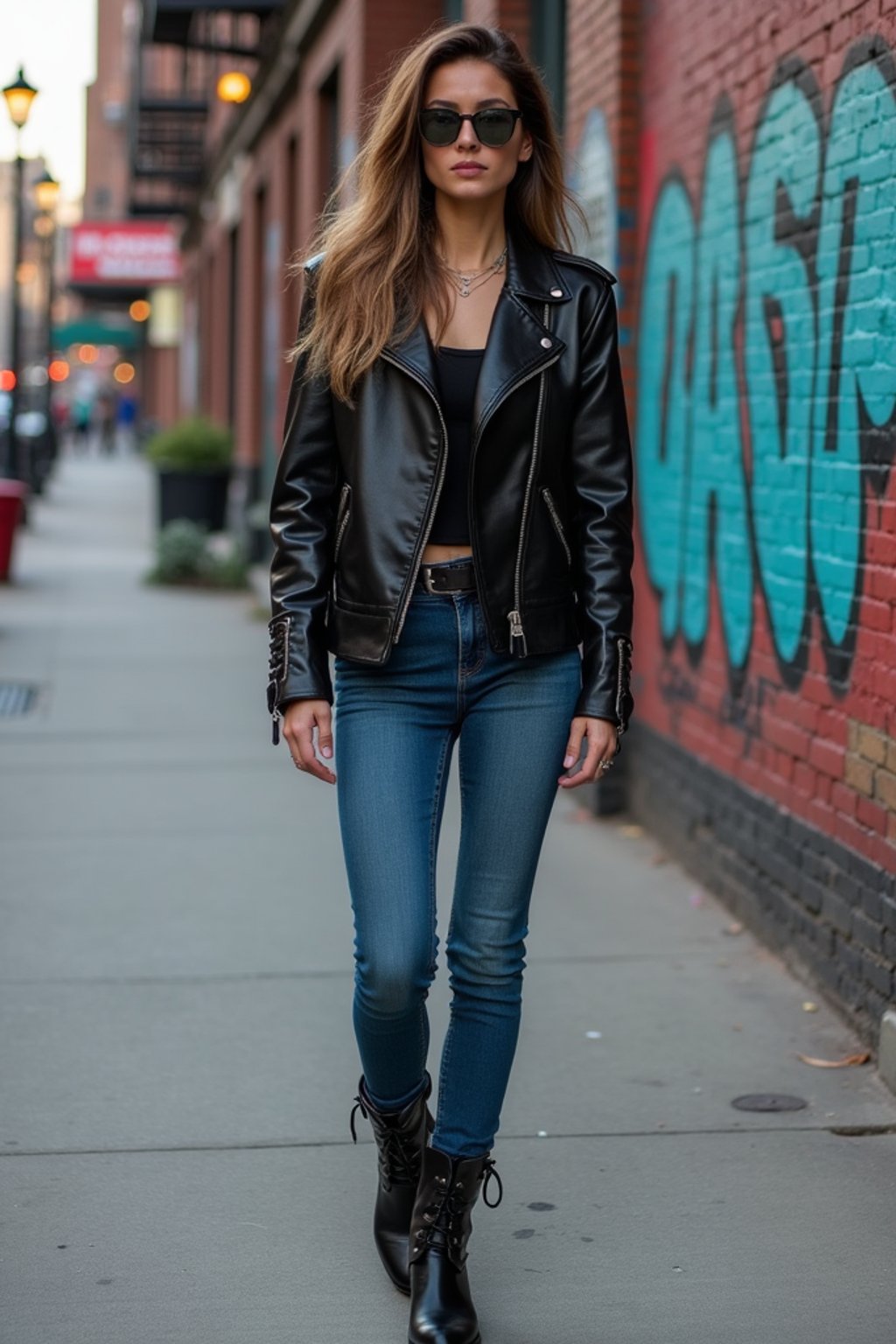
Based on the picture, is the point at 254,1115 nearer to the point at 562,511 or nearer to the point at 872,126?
the point at 562,511

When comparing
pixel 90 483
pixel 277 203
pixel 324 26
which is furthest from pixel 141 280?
pixel 324 26

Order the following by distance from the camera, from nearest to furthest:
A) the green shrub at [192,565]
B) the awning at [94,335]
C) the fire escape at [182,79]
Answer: the green shrub at [192,565] < the fire escape at [182,79] < the awning at [94,335]

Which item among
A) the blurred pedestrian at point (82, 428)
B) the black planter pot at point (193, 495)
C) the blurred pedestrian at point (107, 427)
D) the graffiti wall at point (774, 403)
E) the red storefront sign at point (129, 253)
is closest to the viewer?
the graffiti wall at point (774, 403)

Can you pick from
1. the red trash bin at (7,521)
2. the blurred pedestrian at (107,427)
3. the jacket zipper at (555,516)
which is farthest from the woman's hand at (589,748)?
the blurred pedestrian at (107,427)

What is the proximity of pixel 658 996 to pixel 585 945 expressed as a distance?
515 mm

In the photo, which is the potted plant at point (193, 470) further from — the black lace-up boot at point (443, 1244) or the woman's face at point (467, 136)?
the black lace-up boot at point (443, 1244)

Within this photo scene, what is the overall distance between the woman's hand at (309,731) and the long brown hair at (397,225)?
0.55 meters

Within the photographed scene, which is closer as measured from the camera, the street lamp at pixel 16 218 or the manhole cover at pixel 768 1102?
the manhole cover at pixel 768 1102

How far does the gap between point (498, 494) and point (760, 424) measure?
2833mm

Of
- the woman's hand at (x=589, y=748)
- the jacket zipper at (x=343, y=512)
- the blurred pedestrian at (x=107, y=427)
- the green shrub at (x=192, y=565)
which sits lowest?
the green shrub at (x=192, y=565)

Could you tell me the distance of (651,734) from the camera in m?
7.20

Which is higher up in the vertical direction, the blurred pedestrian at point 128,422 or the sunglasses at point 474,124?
the blurred pedestrian at point 128,422

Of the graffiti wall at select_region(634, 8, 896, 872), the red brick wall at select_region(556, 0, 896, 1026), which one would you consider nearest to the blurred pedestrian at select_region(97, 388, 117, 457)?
the red brick wall at select_region(556, 0, 896, 1026)

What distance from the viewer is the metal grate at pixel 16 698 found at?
32.9 feet
